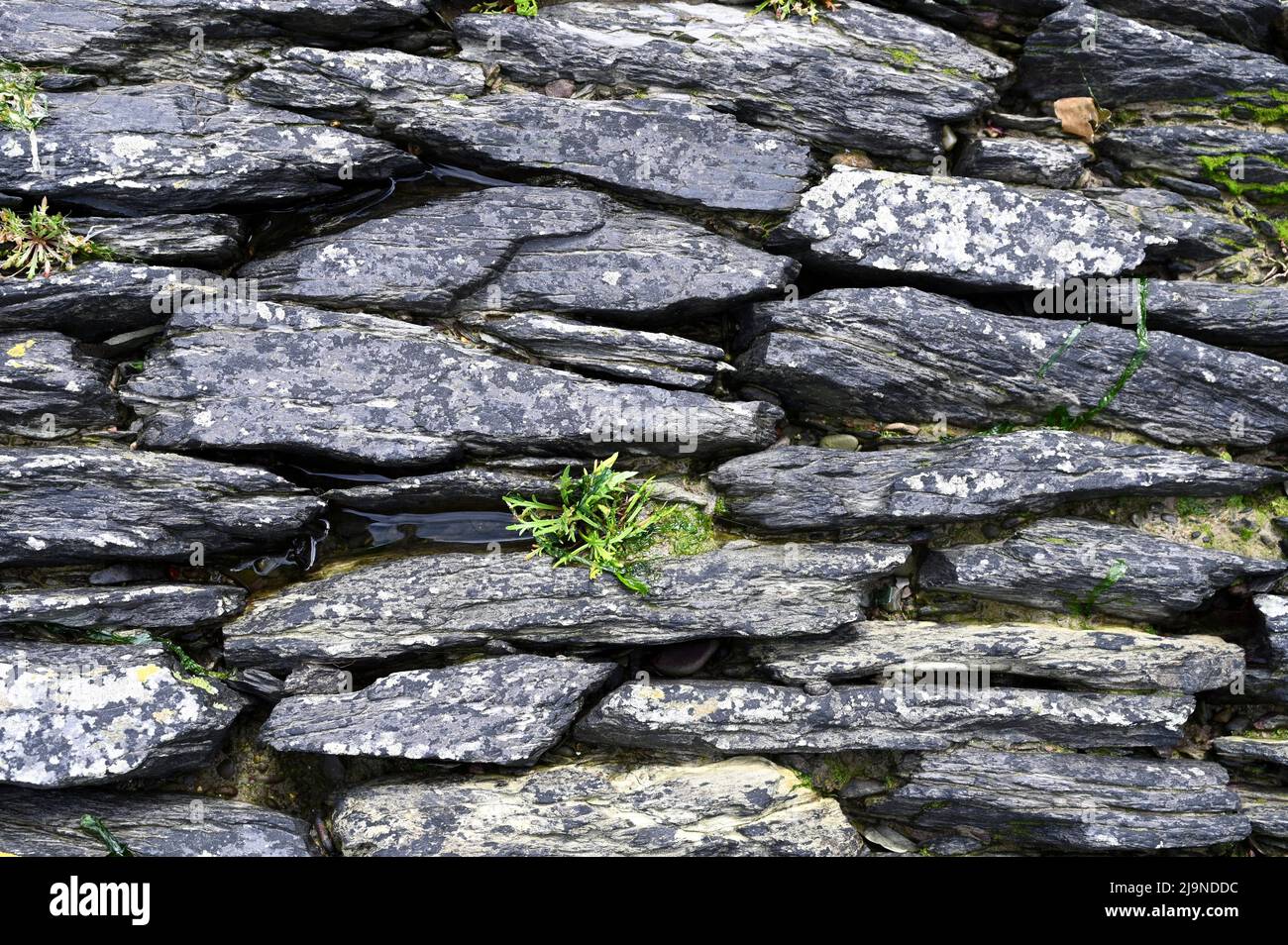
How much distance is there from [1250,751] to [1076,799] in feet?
6.56

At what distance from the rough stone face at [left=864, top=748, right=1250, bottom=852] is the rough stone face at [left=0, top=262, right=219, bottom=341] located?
9.27m

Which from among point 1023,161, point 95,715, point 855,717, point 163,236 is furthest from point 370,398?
point 1023,161

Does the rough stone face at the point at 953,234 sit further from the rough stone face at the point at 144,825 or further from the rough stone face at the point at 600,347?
the rough stone face at the point at 144,825

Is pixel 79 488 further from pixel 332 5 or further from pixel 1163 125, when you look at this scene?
pixel 1163 125

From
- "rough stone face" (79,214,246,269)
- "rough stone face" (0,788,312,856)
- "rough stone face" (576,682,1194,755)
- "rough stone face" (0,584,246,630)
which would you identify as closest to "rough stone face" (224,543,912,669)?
"rough stone face" (0,584,246,630)

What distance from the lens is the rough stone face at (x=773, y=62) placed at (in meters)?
9.03

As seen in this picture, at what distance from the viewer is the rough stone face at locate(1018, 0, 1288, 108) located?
9.38m

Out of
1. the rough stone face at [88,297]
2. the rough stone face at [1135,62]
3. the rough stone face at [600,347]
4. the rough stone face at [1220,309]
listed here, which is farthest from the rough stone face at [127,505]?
the rough stone face at [1135,62]

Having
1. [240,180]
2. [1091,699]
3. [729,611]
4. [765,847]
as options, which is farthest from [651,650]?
[240,180]

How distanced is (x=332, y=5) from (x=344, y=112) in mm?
1081

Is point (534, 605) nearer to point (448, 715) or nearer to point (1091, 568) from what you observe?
point (448, 715)

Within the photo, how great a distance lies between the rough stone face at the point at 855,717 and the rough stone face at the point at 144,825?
333 centimetres

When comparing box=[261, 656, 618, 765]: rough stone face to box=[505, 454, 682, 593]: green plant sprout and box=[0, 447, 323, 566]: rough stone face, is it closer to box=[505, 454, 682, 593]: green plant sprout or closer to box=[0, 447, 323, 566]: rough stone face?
box=[505, 454, 682, 593]: green plant sprout

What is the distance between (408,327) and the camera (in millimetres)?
8648
